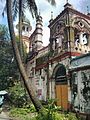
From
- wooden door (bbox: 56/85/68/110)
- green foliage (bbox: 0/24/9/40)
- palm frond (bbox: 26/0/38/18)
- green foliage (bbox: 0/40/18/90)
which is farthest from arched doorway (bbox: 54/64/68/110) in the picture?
green foliage (bbox: 0/24/9/40)

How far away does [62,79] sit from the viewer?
19.8 m

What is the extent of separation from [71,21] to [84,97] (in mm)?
6221

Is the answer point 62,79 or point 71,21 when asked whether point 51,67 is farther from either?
point 71,21

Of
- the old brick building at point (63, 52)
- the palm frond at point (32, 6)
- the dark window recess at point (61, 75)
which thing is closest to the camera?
the palm frond at point (32, 6)

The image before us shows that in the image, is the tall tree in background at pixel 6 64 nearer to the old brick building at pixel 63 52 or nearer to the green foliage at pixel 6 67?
the green foliage at pixel 6 67

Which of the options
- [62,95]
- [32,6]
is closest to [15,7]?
[32,6]

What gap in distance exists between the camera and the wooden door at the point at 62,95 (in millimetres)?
18878

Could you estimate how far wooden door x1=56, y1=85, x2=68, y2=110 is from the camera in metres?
18.9

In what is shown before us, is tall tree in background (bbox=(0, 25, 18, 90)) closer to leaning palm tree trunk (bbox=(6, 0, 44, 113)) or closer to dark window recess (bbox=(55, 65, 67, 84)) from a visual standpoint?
dark window recess (bbox=(55, 65, 67, 84))

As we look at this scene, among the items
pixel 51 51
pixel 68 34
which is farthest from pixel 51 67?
pixel 68 34

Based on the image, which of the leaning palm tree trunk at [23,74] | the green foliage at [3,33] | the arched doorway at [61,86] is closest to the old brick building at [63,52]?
the arched doorway at [61,86]

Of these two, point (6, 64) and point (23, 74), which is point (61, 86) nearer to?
point (23, 74)

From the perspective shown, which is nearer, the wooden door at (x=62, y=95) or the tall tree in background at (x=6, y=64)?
the wooden door at (x=62, y=95)

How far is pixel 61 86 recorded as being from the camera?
1986 centimetres
